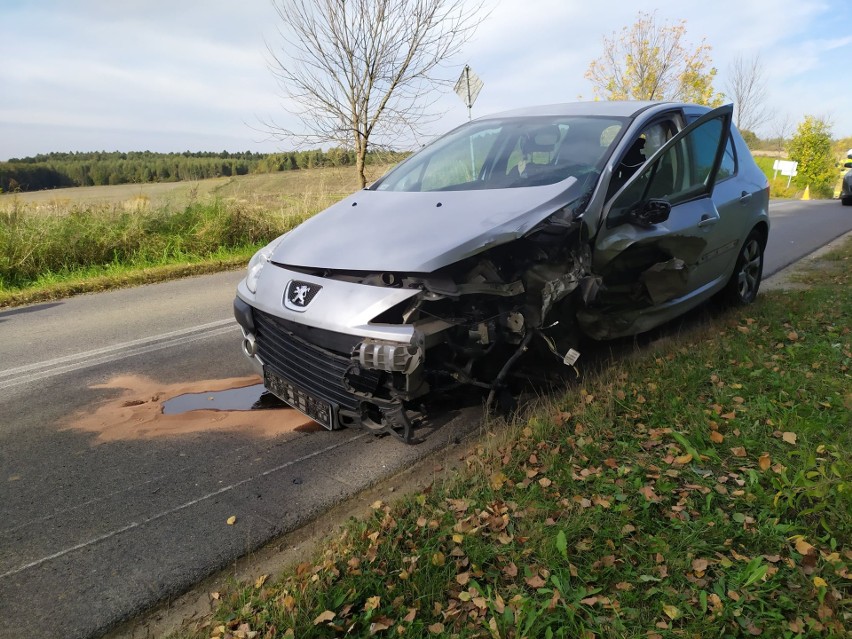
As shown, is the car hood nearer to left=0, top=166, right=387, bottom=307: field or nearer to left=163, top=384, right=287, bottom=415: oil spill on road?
left=163, top=384, right=287, bottom=415: oil spill on road

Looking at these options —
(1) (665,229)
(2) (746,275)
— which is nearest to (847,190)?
(2) (746,275)

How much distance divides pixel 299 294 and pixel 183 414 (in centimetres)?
146

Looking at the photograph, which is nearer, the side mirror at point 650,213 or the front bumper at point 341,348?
the front bumper at point 341,348

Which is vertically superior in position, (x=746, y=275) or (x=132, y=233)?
(x=132, y=233)

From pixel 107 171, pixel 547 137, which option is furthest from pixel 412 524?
pixel 107 171

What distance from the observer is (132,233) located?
10.1 meters

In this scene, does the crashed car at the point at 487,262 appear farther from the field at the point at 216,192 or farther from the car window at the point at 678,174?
the field at the point at 216,192

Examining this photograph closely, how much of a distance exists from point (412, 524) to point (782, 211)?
20227 mm

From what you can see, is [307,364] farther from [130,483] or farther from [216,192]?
[216,192]

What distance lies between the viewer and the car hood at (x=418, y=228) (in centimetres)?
317

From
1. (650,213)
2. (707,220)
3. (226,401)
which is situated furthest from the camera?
(707,220)

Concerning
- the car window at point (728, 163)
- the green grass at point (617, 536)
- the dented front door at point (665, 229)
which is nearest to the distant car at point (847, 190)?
the car window at point (728, 163)

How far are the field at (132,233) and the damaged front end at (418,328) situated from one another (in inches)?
247

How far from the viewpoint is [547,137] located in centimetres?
448
